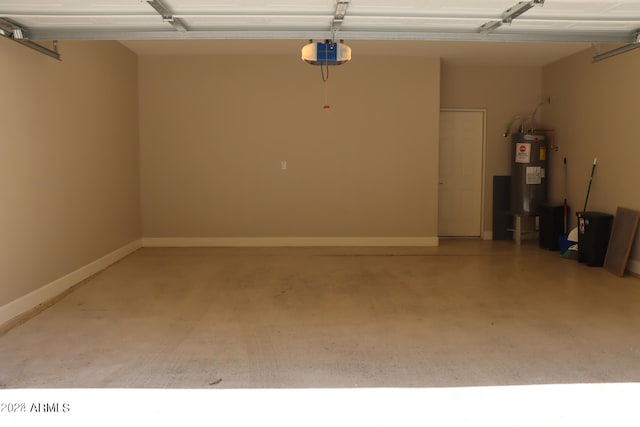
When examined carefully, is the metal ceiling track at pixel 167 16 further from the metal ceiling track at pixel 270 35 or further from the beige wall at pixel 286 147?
the beige wall at pixel 286 147

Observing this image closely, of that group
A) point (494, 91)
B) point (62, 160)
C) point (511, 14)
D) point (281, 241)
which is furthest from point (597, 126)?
→ point (62, 160)

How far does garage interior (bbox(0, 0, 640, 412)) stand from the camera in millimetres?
3449

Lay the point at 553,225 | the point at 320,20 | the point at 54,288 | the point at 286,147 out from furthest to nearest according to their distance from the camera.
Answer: the point at 286,147 → the point at 553,225 → the point at 54,288 → the point at 320,20

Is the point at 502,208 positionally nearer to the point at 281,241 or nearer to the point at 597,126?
→ the point at 597,126

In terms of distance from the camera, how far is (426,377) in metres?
3.07

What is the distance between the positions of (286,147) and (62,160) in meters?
3.12

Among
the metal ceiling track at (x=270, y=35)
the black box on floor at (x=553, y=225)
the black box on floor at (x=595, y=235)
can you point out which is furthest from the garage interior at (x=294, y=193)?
the black box on floor at (x=595, y=235)

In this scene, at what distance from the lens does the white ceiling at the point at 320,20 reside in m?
3.44

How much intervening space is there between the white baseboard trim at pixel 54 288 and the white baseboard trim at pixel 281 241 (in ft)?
2.73

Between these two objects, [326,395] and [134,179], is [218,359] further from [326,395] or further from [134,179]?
[134,179]

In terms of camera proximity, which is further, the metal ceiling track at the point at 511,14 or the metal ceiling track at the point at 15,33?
the metal ceiling track at the point at 15,33

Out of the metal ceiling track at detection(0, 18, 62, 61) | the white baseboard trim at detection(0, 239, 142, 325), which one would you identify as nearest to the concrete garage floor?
the white baseboard trim at detection(0, 239, 142, 325)

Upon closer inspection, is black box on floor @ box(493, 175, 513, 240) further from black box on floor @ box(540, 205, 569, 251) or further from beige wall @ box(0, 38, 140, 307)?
beige wall @ box(0, 38, 140, 307)

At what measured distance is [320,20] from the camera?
3811mm
